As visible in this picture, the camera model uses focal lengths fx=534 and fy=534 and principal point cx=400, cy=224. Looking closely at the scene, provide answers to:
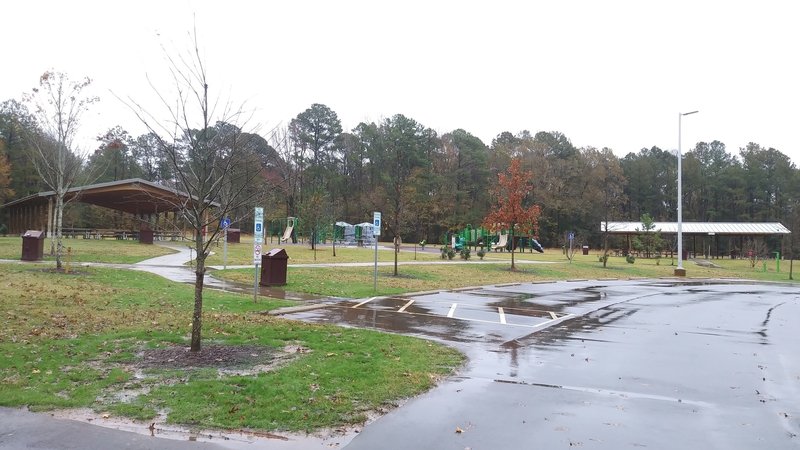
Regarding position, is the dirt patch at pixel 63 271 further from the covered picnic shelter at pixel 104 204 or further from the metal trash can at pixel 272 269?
the covered picnic shelter at pixel 104 204

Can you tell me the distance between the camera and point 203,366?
22.1 ft

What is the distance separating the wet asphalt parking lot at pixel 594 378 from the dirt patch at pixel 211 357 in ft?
8.30

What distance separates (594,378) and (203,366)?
506cm

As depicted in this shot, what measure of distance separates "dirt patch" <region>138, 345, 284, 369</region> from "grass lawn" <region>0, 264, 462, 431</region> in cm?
4

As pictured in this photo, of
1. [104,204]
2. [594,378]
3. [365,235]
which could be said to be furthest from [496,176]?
[594,378]

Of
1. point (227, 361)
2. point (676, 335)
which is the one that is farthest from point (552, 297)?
point (227, 361)

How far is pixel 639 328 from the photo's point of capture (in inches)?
461

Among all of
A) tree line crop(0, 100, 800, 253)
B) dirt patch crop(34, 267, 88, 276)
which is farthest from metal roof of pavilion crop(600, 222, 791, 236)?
dirt patch crop(34, 267, 88, 276)

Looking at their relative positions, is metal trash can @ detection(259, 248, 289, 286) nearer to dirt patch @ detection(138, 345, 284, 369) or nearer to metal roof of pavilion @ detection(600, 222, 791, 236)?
dirt patch @ detection(138, 345, 284, 369)

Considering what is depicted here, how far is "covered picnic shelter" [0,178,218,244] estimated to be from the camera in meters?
35.7

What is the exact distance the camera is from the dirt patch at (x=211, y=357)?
681cm

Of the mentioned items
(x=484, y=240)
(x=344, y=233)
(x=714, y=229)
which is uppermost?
(x=714, y=229)

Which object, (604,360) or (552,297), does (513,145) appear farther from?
(604,360)

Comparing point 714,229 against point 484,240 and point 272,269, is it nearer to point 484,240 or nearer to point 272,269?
point 484,240
